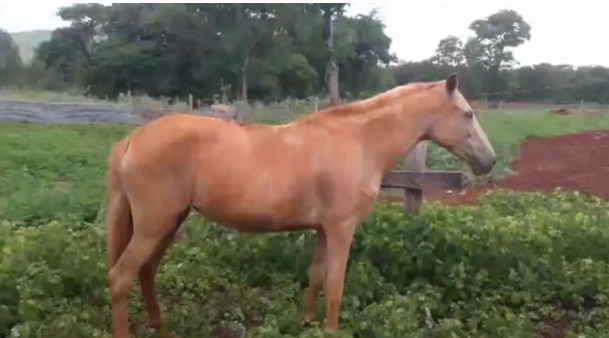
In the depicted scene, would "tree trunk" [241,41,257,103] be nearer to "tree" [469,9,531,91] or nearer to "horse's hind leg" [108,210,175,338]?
"tree" [469,9,531,91]

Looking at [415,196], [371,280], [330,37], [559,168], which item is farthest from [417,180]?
[330,37]

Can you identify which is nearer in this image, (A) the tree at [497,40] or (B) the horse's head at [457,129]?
(B) the horse's head at [457,129]

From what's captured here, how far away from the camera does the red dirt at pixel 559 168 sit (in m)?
13.0

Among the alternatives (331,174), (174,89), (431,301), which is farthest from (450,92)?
(174,89)

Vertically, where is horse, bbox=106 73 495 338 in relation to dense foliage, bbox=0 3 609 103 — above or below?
below

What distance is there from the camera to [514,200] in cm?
927

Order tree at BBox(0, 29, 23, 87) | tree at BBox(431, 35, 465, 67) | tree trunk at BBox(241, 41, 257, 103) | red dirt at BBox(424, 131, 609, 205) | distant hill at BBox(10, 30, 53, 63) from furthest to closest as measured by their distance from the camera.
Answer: tree trunk at BBox(241, 41, 257, 103) → distant hill at BBox(10, 30, 53, 63) → tree at BBox(0, 29, 23, 87) → tree at BBox(431, 35, 465, 67) → red dirt at BBox(424, 131, 609, 205)

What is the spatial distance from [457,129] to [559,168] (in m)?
12.9

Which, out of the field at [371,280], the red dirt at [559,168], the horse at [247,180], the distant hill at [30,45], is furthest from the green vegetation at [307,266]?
the distant hill at [30,45]

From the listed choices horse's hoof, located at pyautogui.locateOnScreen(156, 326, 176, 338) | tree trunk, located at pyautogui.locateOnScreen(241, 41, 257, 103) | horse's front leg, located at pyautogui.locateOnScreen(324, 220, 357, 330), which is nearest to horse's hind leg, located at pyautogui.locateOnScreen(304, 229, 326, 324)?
horse's front leg, located at pyautogui.locateOnScreen(324, 220, 357, 330)

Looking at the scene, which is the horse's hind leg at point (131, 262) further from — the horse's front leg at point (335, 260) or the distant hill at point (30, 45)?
the distant hill at point (30, 45)

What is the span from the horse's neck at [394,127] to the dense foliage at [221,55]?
616 inches

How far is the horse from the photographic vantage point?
15.0 ft

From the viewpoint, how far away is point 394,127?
5.01 meters
